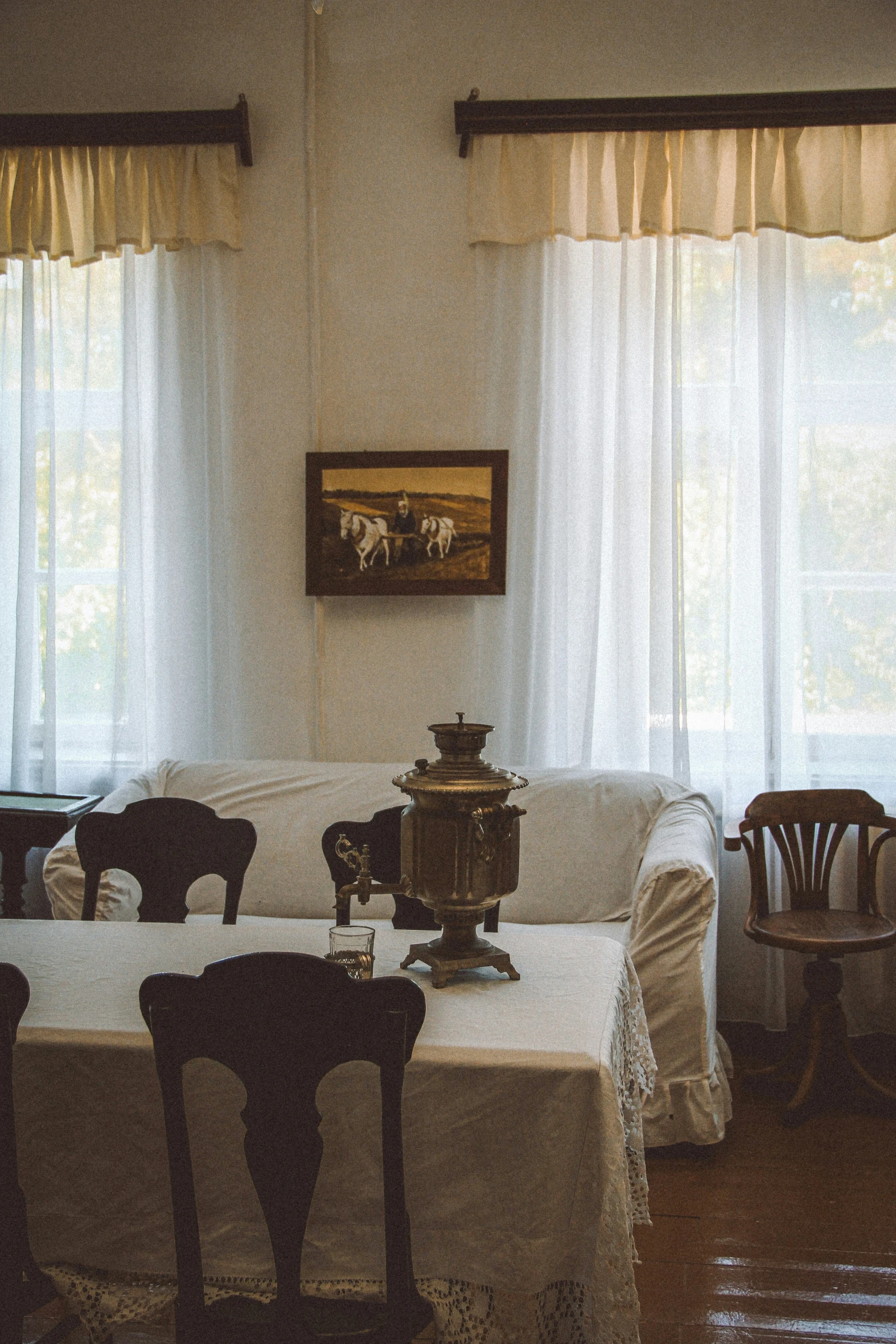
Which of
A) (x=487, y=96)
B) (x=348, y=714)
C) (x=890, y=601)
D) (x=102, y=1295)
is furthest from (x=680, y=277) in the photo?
(x=102, y=1295)

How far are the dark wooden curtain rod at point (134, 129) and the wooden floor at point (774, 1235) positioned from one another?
371 centimetres

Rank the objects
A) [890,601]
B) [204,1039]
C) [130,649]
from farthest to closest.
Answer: [130,649]
[890,601]
[204,1039]

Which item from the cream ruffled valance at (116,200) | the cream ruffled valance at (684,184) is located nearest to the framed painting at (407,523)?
the cream ruffled valance at (684,184)

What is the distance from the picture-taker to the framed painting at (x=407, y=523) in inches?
162

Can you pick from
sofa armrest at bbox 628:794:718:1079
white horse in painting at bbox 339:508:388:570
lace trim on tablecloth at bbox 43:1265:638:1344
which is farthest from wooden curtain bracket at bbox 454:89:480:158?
lace trim on tablecloth at bbox 43:1265:638:1344

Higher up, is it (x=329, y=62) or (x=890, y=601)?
(x=329, y=62)

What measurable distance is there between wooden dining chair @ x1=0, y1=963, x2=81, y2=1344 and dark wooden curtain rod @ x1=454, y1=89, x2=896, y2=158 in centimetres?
348

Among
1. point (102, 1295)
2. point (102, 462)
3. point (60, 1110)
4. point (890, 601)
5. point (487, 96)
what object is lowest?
point (102, 1295)

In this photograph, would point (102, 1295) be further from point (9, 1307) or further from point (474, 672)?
point (474, 672)

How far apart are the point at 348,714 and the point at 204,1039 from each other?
2858mm

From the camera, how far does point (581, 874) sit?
3684 mm

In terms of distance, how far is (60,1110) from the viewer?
173 centimetres

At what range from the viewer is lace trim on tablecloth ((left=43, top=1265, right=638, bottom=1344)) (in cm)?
163

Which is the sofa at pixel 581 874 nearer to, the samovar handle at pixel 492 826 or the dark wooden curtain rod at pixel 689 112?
the samovar handle at pixel 492 826
